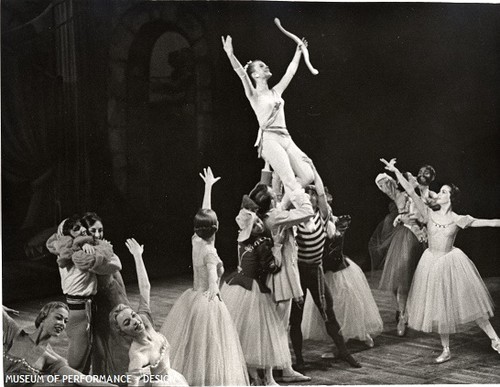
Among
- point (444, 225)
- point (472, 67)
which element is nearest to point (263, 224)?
point (444, 225)

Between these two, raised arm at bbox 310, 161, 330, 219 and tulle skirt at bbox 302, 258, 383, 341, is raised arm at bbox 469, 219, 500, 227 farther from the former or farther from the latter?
raised arm at bbox 310, 161, 330, 219

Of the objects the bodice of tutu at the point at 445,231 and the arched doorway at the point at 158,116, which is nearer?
the arched doorway at the point at 158,116

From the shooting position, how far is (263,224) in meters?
4.32

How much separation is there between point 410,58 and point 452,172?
67 centimetres

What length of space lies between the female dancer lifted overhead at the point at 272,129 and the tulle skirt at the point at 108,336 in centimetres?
101

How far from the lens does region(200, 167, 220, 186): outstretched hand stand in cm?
437

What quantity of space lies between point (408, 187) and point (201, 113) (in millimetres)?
1209

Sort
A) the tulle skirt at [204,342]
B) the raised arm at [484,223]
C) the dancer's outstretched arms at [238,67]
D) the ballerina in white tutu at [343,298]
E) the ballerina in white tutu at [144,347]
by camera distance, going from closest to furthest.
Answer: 1. the ballerina in white tutu at [144,347]
2. the tulle skirt at [204,342]
3. the dancer's outstretched arms at [238,67]
4. the ballerina in white tutu at [343,298]
5. the raised arm at [484,223]

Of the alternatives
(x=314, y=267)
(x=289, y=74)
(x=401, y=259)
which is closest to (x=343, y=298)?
(x=314, y=267)

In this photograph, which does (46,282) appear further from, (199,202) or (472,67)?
(472,67)

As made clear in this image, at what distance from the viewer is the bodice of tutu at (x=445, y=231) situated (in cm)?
460

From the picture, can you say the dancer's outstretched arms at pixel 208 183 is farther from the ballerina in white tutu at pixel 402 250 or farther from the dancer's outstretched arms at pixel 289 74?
the ballerina in white tutu at pixel 402 250

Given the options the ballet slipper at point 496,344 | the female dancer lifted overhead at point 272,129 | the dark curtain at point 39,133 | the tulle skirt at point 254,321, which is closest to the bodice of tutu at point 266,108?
the female dancer lifted overhead at point 272,129

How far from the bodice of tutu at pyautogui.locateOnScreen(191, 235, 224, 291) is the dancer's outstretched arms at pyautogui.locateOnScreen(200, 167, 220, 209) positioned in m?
0.19
